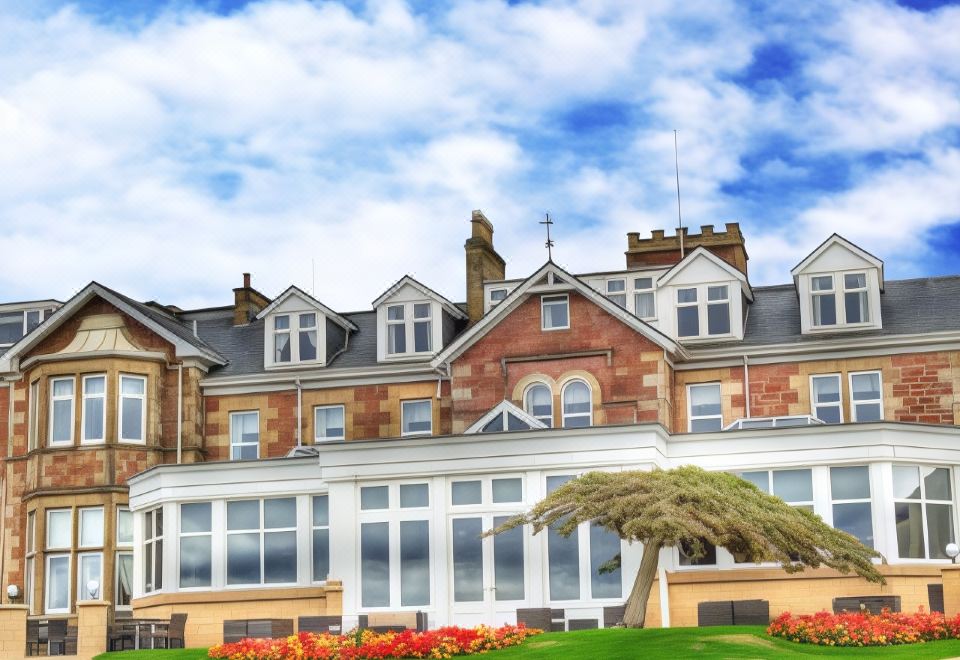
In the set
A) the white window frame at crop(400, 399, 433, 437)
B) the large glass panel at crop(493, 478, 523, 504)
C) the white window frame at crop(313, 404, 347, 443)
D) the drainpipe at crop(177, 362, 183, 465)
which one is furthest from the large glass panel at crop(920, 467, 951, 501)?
the drainpipe at crop(177, 362, 183, 465)

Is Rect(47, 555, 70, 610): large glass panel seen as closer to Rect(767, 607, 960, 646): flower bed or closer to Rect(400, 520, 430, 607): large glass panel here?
Rect(400, 520, 430, 607): large glass panel

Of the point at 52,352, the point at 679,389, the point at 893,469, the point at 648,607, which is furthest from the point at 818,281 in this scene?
the point at 52,352

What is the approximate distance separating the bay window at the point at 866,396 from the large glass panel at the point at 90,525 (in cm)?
2098

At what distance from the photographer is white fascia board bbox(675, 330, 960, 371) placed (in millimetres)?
41781

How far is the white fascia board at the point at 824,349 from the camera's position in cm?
4178

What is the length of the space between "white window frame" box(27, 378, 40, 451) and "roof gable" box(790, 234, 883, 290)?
71.4 feet

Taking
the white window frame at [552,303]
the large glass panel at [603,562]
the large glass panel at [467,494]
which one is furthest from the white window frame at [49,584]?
the large glass panel at [603,562]

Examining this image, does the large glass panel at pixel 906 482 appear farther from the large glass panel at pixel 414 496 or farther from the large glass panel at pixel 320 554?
→ the large glass panel at pixel 320 554

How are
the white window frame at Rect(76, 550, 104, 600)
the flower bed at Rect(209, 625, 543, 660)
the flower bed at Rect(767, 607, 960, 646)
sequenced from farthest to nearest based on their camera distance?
1. the white window frame at Rect(76, 550, 104, 600)
2. the flower bed at Rect(209, 625, 543, 660)
3. the flower bed at Rect(767, 607, 960, 646)

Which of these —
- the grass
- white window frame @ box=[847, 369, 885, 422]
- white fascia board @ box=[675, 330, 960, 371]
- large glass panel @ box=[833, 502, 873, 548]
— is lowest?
the grass

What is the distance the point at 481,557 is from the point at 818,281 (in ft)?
45.1

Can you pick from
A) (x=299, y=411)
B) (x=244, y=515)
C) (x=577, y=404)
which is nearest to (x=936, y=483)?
(x=577, y=404)

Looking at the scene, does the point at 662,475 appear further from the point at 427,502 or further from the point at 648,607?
the point at 427,502

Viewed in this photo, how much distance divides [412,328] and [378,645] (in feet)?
55.3
